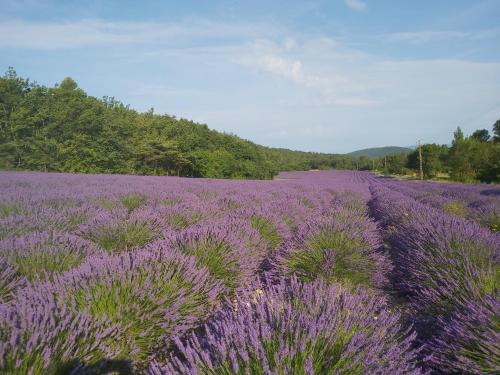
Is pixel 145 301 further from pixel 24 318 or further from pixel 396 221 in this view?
pixel 396 221

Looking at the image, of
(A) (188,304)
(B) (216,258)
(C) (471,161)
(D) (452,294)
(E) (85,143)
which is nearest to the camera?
(A) (188,304)

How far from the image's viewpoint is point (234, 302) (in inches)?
116

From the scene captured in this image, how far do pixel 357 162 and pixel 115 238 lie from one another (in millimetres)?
115498

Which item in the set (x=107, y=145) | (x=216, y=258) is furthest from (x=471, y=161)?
(x=216, y=258)

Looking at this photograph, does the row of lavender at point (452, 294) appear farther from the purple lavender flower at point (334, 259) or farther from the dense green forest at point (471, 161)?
the dense green forest at point (471, 161)

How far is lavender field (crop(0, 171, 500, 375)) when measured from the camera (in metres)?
1.50

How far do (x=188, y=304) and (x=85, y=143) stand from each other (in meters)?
37.9

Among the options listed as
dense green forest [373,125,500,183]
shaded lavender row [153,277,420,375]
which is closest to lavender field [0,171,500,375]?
shaded lavender row [153,277,420,375]

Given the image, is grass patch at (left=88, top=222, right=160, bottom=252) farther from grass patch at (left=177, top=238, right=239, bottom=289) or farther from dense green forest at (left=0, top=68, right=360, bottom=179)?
dense green forest at (left=0, top=68, right=360, bottom=179)

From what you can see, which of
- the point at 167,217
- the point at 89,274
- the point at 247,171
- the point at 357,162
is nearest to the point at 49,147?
the point at 247,171

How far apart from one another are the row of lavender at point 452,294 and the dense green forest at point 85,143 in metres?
34.2

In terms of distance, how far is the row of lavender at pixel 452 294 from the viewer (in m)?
1.79

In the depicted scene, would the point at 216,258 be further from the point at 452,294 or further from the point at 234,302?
the point at 452,294

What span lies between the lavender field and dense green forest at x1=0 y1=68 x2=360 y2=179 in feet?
109
